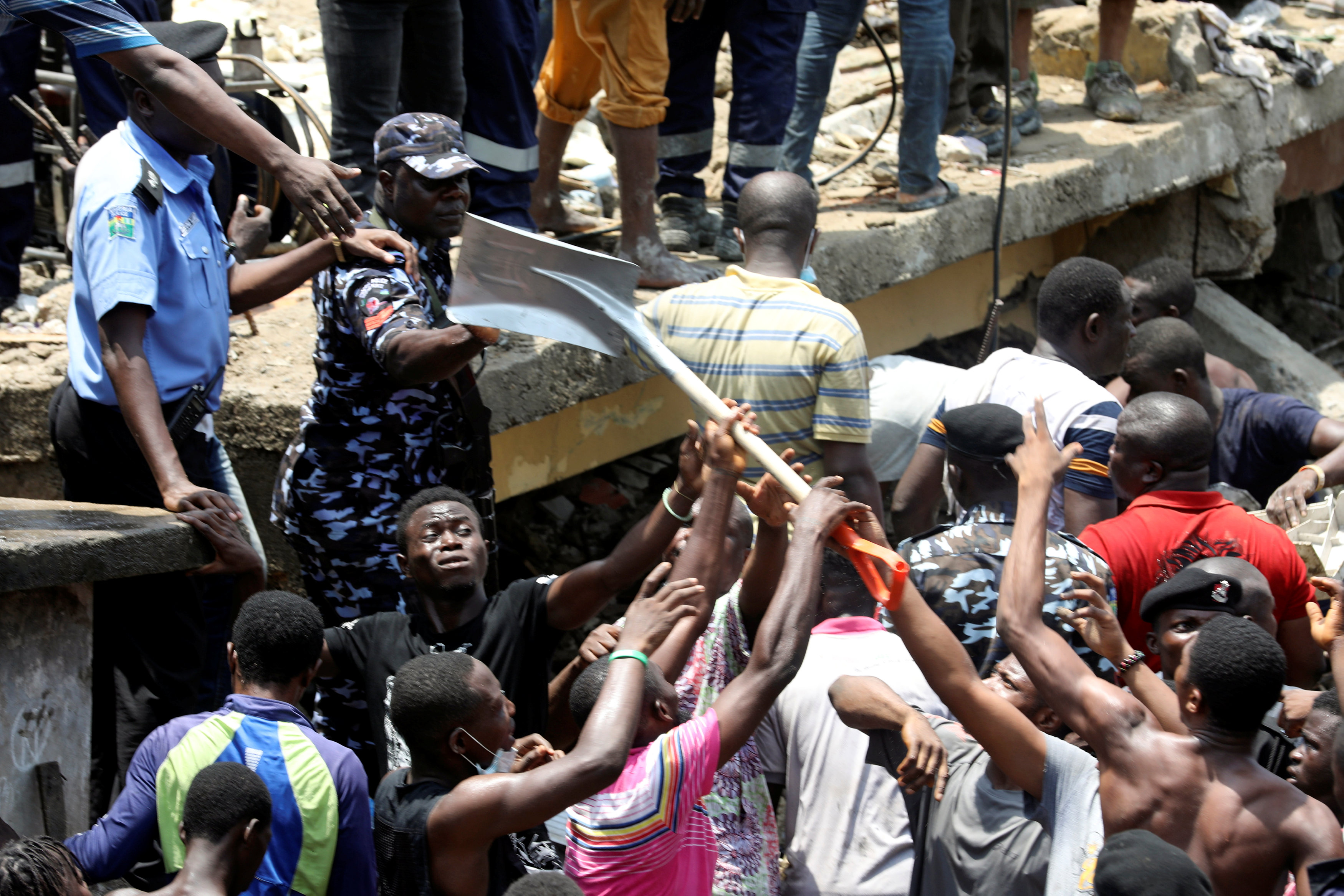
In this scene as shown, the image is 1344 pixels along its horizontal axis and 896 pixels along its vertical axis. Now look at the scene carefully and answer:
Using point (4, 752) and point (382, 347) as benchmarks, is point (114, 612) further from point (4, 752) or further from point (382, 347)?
point (382, 347)

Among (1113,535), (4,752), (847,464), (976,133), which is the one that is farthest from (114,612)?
(976,133)

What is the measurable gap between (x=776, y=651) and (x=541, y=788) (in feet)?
1.62

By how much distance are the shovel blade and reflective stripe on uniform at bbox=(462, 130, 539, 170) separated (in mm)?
1249

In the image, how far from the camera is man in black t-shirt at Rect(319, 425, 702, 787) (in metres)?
2.79

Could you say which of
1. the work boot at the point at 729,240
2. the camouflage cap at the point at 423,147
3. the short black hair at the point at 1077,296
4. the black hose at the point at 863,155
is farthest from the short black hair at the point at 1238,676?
the black hose at the point at 863,155

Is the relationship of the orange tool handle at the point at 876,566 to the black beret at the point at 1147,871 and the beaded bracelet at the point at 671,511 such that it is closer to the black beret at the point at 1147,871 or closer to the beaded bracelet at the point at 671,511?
the beaded bracelet at the point at 671,511

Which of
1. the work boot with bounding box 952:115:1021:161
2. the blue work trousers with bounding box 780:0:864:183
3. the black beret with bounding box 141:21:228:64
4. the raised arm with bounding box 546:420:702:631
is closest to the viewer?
the raised arm with bounding box 546:420:702:631

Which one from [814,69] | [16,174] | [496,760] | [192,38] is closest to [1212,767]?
[496,760]

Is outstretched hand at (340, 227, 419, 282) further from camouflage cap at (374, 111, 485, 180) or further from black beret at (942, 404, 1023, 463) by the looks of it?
black beret at (942, 404, 1023, 463)

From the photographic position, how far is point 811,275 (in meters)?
3.68

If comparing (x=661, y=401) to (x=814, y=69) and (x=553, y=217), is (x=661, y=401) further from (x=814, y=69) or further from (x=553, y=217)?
(x=814, y=69)

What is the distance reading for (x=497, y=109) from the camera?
4316 millimetres

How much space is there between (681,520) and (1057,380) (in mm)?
1356

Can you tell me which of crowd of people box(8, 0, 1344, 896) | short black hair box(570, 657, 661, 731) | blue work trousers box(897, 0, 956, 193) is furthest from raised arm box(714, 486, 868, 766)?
blue work trousers box(897, 0, 956, 193)
